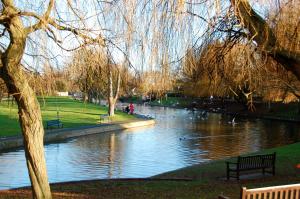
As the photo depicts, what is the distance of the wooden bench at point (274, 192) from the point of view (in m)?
5.43

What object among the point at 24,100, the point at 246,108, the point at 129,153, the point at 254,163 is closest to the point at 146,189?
the point at 24,100

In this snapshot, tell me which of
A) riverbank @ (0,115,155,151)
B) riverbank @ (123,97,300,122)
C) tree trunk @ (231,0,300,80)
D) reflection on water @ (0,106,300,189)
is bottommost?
reflection on water @ (0,106,300,189)

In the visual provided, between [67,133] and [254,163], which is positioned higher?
[254,163]

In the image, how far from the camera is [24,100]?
6.88 m

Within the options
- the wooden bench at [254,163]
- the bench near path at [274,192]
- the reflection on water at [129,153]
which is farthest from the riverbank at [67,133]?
the bench near path at [274,192]

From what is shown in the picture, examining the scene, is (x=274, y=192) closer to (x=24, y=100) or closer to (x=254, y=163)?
(x=24, y=100)

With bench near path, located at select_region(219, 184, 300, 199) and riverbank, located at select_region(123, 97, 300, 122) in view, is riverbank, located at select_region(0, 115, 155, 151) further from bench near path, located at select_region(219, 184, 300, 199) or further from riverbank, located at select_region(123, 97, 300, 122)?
bench near path, located at select_region(219, 184, 300, 199)

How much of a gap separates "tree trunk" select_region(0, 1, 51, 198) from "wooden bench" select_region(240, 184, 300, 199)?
10.7ft

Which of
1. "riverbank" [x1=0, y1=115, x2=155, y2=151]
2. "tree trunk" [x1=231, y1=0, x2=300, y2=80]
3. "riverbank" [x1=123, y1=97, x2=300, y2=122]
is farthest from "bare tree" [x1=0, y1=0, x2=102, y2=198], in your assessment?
"riverbank" [x1=123, y1=97, x2=300, y2=122]

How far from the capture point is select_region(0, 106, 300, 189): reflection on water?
16.7 m

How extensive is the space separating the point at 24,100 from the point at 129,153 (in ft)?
51.8

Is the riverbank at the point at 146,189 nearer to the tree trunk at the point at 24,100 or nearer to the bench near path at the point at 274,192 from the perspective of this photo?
the tree trunk at the point at 24,100

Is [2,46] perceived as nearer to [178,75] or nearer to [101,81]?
[101,81]

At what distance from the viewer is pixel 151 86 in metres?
6.89
